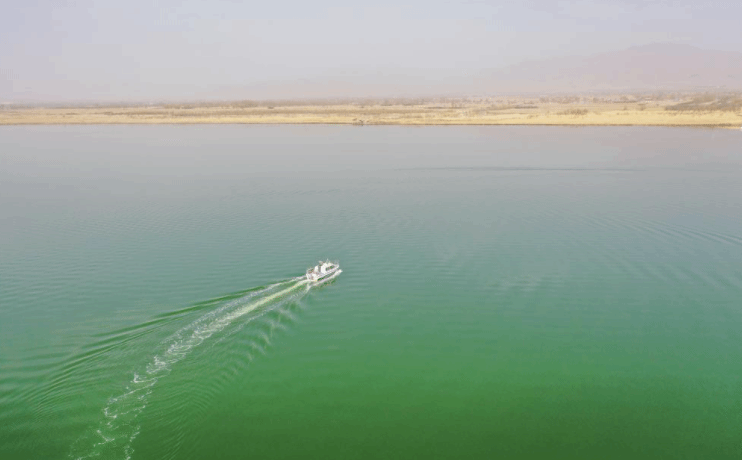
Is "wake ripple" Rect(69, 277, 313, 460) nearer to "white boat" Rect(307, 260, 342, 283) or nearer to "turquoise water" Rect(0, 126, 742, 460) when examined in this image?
"turquoise water" Rect(0, 126, 742, 460)

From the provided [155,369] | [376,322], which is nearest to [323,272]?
[376,322]

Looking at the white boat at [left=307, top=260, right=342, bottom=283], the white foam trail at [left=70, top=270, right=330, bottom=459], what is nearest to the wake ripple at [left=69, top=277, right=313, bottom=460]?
the white foam trail at [left=70, top=270, right=330, bottom=459]

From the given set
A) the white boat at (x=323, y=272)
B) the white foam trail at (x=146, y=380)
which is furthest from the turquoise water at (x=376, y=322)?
the white boat at (x=323, y=272)

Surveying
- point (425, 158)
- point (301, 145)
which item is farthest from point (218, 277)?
point (301, 145)

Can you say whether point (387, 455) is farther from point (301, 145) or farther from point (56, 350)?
point (301, 145)

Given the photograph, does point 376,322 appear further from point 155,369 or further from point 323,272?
point 155,369

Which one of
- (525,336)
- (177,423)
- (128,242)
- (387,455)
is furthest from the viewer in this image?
(128,242)
